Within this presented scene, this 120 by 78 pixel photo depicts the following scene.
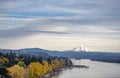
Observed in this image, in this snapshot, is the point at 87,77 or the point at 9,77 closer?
the point at 9,77

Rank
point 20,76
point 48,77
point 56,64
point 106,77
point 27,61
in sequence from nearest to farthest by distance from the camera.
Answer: point 20,76
point 48,77
point 106,77
point 27,61
point 56,64

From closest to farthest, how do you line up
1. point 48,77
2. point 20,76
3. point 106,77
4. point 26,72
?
point 20,76, point 26,72, point 48,77, point 106,77

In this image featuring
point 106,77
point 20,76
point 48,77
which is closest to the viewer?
point 20,76

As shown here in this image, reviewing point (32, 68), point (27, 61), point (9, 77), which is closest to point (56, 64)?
point (27, 61)

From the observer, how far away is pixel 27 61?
52.6m

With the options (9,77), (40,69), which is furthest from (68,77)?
(9,77)

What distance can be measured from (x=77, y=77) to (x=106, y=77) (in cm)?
408

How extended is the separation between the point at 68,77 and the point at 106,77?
17.4 feet

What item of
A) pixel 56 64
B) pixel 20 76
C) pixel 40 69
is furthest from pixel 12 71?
pixel 56 64

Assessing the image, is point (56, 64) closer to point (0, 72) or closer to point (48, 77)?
point (48, 77)

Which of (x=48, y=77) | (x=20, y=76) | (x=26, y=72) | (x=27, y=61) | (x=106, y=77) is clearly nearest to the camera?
(x=20, y=76)

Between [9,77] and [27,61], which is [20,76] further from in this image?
[27,61]

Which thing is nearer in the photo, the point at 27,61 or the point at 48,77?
the point at 48,77

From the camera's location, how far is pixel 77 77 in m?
44.4
